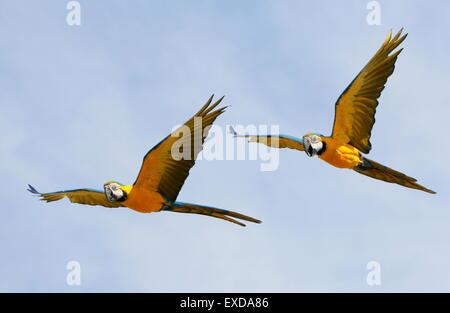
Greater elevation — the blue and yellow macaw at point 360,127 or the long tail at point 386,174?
the blue and yellow macaw at point 360,127

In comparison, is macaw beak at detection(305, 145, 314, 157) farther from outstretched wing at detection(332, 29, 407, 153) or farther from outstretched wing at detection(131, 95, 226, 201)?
outstretched wing at detection(131, 95, 226, 201)

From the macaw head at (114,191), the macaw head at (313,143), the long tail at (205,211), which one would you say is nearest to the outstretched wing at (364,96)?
the macaw head at (313,143)

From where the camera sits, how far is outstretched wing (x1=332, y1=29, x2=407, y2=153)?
1597cm

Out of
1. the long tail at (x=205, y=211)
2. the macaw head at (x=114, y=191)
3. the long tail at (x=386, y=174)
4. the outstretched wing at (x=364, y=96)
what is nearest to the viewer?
the macaw head at (x=114, y=191)

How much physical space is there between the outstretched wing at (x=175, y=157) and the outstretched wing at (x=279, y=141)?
2540mm

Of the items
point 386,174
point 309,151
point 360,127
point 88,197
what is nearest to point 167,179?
point 88,197

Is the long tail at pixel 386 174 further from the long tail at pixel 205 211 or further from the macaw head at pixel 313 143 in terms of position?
the long tail at pixel 205 211

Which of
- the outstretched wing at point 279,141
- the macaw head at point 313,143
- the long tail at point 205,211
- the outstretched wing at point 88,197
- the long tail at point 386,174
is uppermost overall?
the outstretched wing at point 279,141

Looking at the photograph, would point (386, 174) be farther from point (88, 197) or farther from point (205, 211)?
point (88, 197)

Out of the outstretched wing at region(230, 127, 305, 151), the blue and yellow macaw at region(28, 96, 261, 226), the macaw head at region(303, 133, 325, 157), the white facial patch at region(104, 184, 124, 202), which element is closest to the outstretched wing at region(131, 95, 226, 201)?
the blue and yellow macaw at region(28, 96, 261, 226)

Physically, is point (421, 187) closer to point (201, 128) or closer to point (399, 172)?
point (399, 172)

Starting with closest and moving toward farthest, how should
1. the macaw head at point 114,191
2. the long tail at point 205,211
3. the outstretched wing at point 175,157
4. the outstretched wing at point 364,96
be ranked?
1. the outstretched wing at point 175,157
2. the macaw head at point 114,191
3. the long tail at point 205,211
4. the outstretched wing at point 364,96

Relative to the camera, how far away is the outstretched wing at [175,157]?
14836 millimetres
